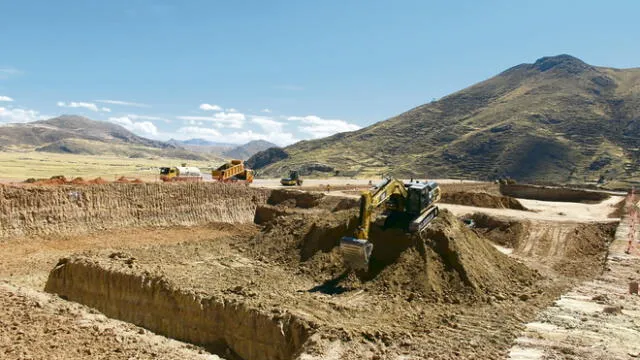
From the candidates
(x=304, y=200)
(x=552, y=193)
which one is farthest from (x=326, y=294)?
(x=552, y=193)

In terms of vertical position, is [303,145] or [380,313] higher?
[303,145]

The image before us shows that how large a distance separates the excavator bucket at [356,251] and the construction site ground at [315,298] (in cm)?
128

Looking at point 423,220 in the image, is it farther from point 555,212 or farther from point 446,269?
point 555,212

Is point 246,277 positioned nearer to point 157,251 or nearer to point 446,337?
point 157,251

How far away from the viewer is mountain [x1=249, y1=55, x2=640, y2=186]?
75625 mm

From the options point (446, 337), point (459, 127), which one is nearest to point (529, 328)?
point (446, 337)

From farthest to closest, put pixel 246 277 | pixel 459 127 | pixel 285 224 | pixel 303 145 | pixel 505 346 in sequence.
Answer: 1. pixel 303 145
2. pixel 459 127
3. pixel 285 224
4. pixel 246 277
5. pixel 505 346

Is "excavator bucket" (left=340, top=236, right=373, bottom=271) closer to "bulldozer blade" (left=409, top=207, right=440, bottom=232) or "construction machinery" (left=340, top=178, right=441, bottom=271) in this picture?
"construction machinery" (left=340, top=178, right=441, bottom=271)

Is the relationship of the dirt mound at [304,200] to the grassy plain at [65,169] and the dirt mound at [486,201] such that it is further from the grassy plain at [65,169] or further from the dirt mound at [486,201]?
the grassy plain at [65,169]

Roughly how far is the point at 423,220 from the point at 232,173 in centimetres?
2799

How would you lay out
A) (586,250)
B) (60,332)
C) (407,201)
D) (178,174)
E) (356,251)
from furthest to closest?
(178,174) → (586,250) → (407,201) → (356,251) → (60,332)

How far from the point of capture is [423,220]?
16766mm

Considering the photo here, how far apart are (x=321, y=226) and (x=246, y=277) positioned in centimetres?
405

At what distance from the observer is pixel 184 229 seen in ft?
97.9
